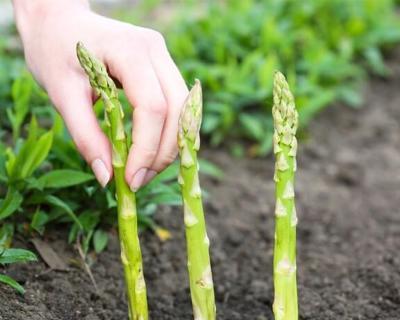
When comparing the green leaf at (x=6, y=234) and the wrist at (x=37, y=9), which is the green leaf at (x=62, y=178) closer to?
the green leaf at (x=6, y=234)

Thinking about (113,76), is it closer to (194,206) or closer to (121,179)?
(121,179)

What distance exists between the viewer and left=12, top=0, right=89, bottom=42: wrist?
103 inches

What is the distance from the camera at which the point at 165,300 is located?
9.85ft

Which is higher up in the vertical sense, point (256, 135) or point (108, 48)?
point (108, 48)

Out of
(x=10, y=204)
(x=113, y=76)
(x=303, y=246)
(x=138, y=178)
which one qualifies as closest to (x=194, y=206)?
(x=138, y=178)

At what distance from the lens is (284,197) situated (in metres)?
2.31

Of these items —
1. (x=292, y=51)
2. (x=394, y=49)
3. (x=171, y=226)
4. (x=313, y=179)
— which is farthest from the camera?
(x=394, y=49)

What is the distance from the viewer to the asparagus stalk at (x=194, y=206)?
2250 millimetres

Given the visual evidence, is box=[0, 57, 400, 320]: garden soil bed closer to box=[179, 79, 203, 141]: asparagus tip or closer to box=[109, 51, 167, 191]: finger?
box=[109, 51, 167, 191]: finger

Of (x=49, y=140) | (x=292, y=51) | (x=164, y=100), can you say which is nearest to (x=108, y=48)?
(x=164, y=100)

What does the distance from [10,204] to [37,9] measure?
0.63 metres

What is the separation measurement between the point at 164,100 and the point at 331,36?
331 centimetres

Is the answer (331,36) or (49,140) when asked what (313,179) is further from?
(49,140)

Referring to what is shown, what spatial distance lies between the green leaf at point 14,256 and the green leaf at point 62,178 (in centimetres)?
41
